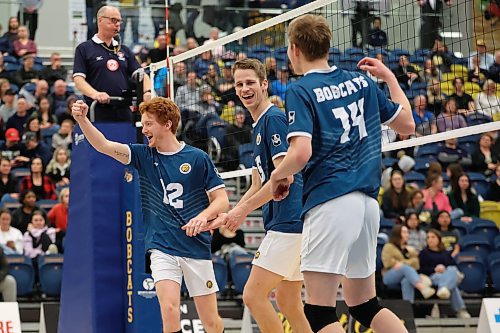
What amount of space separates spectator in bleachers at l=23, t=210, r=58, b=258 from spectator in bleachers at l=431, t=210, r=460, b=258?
219 inches

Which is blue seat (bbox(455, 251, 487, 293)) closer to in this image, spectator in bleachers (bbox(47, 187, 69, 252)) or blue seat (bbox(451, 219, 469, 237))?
blue seat (bbox(451, 219, 469, 237))

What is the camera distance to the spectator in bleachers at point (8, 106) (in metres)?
16.1

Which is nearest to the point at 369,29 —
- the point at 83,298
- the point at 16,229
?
the point at 16,229

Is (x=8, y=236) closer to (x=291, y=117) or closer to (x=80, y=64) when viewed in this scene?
(x=80, y=64)

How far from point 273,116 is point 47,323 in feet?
15.5

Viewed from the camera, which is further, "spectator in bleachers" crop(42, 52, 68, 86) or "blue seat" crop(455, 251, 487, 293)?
"spectator in bleachers" crop(42, 52, 68, 86)

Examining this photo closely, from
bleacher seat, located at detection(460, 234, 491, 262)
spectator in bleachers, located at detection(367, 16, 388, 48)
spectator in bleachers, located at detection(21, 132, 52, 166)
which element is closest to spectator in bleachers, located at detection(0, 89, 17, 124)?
spectator in bleachers, located at detection(21, 132, 52, 166)

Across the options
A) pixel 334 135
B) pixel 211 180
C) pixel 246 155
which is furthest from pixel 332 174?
pixel 246 155

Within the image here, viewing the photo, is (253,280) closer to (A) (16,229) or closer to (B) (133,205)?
(B) (133,205)

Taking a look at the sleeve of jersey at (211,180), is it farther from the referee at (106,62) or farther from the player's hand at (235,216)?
the referee at (106,62)

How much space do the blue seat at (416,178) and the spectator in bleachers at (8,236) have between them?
249 inches

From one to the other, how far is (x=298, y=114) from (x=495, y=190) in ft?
37.3

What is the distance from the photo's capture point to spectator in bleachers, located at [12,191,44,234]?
13539 mm

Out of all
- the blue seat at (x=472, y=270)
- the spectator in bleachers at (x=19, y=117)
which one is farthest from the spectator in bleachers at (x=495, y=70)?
the spectator in bleachers at (x=19, y=117)
